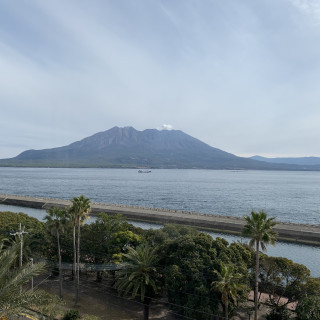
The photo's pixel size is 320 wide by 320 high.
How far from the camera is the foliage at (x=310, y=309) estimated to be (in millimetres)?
17062

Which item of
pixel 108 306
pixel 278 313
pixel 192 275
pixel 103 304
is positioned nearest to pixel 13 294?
pixel 192 275

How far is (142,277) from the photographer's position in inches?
845

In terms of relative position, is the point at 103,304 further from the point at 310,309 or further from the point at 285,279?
the point at 310,309

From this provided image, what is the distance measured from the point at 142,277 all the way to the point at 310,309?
36.8 feet

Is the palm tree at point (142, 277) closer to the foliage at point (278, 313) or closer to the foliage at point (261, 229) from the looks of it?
the foliage at point (261, 229)

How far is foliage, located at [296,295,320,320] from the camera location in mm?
17062

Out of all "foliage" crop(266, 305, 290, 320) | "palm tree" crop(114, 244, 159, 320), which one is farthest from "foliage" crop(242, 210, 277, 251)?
"palm tree" crop(114, 244, 159, 320)

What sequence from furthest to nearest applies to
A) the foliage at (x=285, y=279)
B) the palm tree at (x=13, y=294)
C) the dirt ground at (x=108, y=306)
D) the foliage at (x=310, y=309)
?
the dirt ground at (x=108, y=306) → the foliage at (x=285, y=279) → the foliage at (x=310, y=309) → the palm tree at (x=13, y=294)

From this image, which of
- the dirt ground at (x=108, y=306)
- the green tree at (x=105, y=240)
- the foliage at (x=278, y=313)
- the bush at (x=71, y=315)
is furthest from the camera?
the green tree at (x=105, y=240)

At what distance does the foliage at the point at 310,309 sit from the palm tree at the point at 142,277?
9631 mm

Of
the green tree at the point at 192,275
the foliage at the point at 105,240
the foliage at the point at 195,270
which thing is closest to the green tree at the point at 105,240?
the foliage at the point at 105,240

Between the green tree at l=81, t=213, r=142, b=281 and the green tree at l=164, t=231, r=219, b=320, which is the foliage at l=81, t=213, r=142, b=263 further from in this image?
the green tree at l=164, t=231, r=219, b=320

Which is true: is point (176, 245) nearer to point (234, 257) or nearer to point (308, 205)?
point (234, 257)

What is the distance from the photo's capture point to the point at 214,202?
9219cm
